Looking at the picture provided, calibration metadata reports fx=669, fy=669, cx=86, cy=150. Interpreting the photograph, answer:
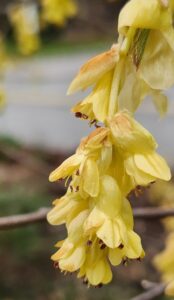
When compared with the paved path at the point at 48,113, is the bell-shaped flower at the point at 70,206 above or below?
below

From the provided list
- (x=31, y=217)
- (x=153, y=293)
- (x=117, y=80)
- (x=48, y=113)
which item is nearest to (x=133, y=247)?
(x=117, y=80)

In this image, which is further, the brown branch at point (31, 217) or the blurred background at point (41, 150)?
the blurred background at point (41, 150)

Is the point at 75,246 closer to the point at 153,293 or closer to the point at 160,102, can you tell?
the point at 160,102

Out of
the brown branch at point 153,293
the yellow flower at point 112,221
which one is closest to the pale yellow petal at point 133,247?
the yellow flower at point 112,221

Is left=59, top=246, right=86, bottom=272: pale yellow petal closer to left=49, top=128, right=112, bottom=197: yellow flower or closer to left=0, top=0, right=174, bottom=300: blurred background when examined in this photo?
left=49, top=128, right=112, bottom=197: yellow flower

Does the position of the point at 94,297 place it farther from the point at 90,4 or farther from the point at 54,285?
the point at 90,4

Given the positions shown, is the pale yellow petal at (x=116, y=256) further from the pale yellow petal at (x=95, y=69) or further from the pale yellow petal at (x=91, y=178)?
the pale yellow petal at (x=95, y=69)

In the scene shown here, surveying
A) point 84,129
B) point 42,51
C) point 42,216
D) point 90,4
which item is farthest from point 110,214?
point 42,51
